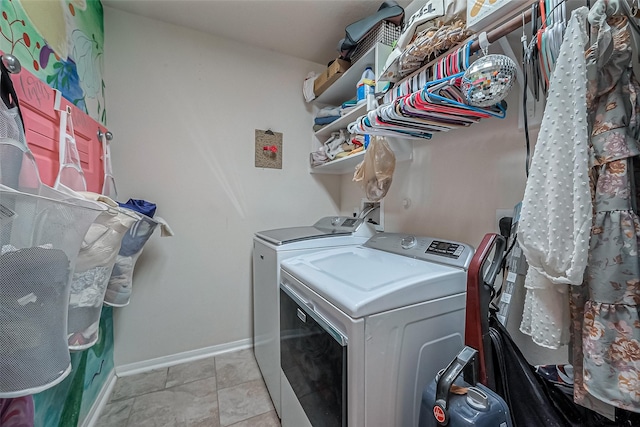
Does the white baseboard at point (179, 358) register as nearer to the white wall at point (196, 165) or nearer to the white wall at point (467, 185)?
the white wall at point (196, 165)

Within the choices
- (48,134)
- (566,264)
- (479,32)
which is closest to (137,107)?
(48,134)

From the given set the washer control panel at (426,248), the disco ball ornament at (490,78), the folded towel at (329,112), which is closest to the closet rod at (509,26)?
the disco ball ornament at (490,78)

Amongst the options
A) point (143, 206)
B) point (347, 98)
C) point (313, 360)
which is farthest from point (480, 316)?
point (347, 98)

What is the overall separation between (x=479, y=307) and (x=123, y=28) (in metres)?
2.58

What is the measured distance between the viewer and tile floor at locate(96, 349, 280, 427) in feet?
4.49

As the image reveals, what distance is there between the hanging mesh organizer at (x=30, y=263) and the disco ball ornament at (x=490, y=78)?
3.98 feet

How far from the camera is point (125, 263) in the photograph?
1.33 metres

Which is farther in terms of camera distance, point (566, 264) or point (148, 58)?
point (148, 58)

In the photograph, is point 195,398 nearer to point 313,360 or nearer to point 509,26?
point 313,360

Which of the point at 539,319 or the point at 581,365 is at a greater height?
the point at 539,319

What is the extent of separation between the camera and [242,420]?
4.49 ft

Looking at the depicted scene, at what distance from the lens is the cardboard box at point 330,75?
1.75 m

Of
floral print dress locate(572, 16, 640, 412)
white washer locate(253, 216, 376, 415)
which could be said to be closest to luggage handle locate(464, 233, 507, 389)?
floral print dress locate(572, 16, 640, 412)

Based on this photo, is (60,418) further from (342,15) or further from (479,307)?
(342,15)
